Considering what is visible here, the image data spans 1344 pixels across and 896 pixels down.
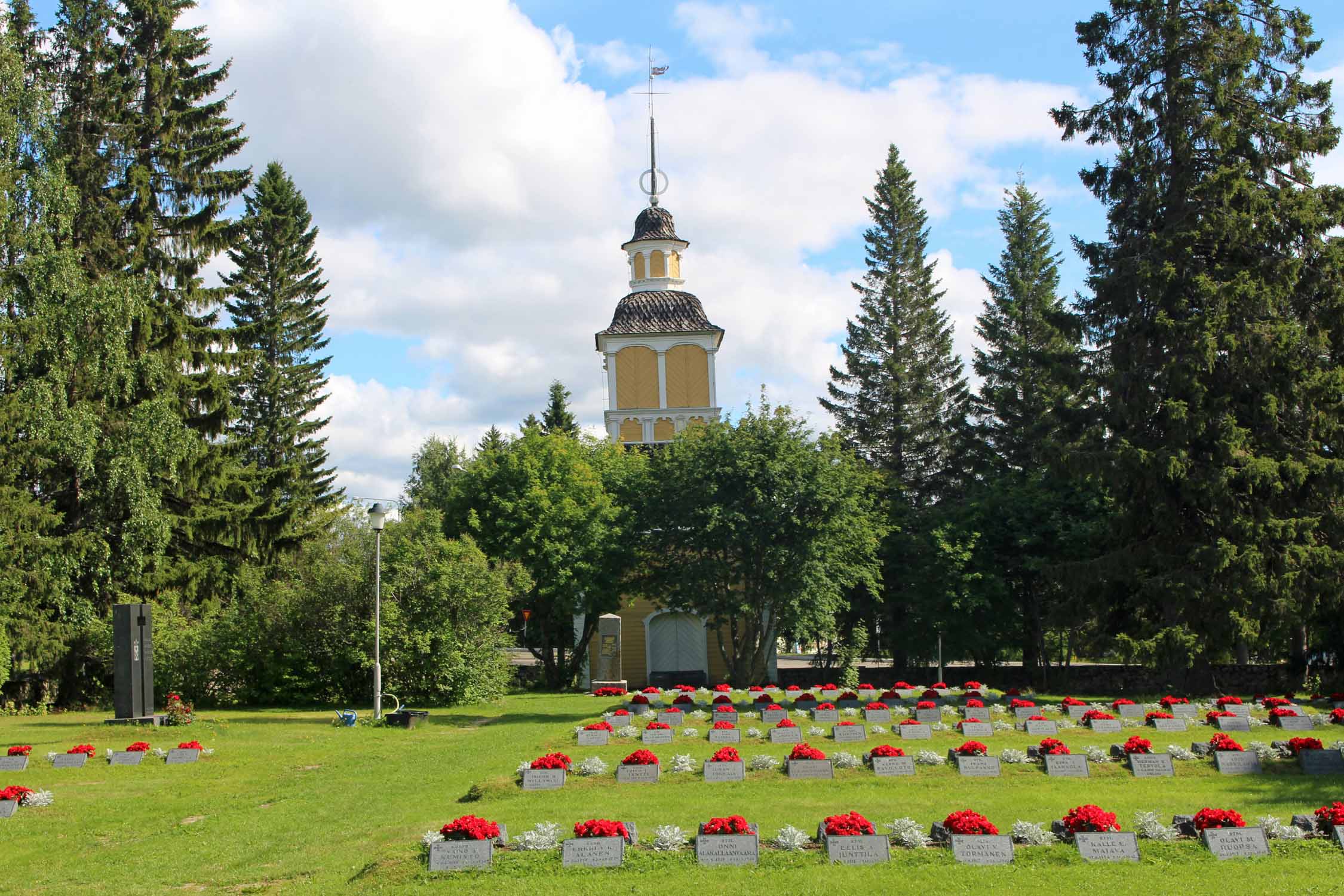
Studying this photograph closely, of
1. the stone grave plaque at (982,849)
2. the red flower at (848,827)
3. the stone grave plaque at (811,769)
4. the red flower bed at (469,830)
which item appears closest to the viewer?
the stone grave plaque at (982,849)

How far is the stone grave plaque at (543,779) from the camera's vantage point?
1278 centimetres

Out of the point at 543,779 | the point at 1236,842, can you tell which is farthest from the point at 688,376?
the point at 1236,842

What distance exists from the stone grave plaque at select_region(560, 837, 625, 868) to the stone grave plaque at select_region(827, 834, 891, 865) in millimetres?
1863

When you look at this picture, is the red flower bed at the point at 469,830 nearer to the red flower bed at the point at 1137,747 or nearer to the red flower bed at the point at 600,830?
the red flower bed at the point at 600,830

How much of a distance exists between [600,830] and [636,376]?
34.9m

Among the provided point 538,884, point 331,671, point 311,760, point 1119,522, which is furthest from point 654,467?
point 538,884

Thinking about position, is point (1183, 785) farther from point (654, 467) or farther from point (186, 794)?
point (654, 467)

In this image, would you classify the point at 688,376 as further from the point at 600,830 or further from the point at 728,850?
the point at 728,850

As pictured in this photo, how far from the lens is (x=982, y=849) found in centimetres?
938

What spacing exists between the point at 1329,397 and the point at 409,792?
20.3 meters

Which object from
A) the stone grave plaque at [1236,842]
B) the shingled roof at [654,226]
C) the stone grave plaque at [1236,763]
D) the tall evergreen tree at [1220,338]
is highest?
the shingled roof at [654,226]

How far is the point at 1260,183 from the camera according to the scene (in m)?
23.4

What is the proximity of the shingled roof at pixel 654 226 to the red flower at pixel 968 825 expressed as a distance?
37.9 meters

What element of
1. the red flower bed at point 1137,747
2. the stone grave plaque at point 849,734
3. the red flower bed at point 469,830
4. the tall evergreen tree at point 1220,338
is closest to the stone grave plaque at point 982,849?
the red flower bed at point 469,830
